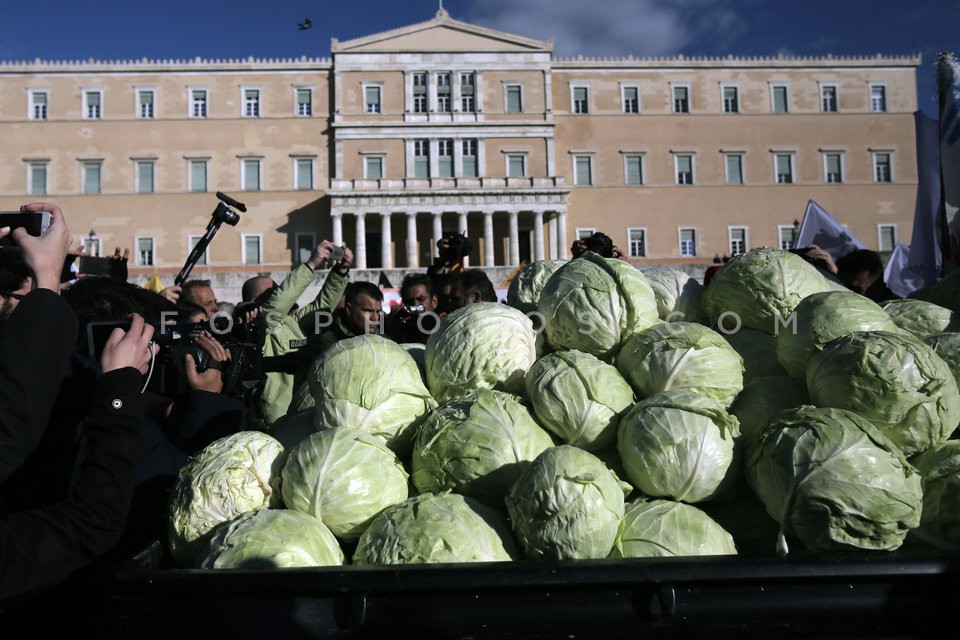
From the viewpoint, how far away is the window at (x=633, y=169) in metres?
46.1

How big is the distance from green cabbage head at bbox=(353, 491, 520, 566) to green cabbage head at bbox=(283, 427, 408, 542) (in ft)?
0.28

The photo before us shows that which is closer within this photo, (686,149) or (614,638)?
(614,638)

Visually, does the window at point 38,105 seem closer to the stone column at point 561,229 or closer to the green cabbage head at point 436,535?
Answer: the stone column at point 561,229

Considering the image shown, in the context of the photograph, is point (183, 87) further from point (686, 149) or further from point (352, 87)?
point (686, 149)

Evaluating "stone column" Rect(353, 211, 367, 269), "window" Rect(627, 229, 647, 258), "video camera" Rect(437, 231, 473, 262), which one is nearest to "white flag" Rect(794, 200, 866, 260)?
"video camera" Rect(437, 231, 473, 262)

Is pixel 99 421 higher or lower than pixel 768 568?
higher

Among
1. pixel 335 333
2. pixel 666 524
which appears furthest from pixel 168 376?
pixel 666 524

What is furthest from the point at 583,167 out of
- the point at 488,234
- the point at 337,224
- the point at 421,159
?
the point at 337,224

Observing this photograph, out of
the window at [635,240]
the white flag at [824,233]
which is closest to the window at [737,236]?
the window at [635,240]

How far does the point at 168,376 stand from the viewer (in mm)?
2930

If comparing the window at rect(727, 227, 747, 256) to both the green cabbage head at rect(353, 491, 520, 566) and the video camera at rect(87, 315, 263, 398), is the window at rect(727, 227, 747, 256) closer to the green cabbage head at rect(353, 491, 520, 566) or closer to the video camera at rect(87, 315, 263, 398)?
the video camera at rect(87, 315, 263, 398)

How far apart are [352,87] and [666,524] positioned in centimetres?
4666

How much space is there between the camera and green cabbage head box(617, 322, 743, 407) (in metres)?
2.42

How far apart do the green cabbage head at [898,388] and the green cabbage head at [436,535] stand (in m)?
1.23
